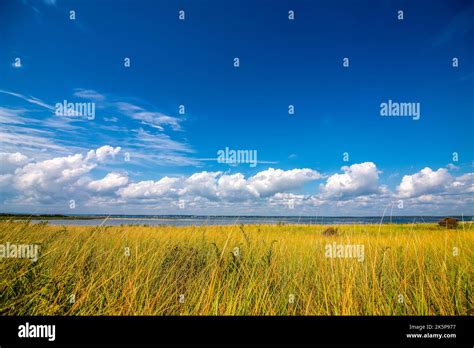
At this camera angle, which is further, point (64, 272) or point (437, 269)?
point (437, 269)

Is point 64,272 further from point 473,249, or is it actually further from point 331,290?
point 473,249

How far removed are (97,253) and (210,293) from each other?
2358mm

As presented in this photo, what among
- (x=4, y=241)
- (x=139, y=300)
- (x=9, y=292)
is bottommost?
(x=139, y=300)

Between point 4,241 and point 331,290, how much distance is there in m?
4.43

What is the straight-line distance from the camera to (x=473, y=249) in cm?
460

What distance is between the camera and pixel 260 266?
3.57 metres
